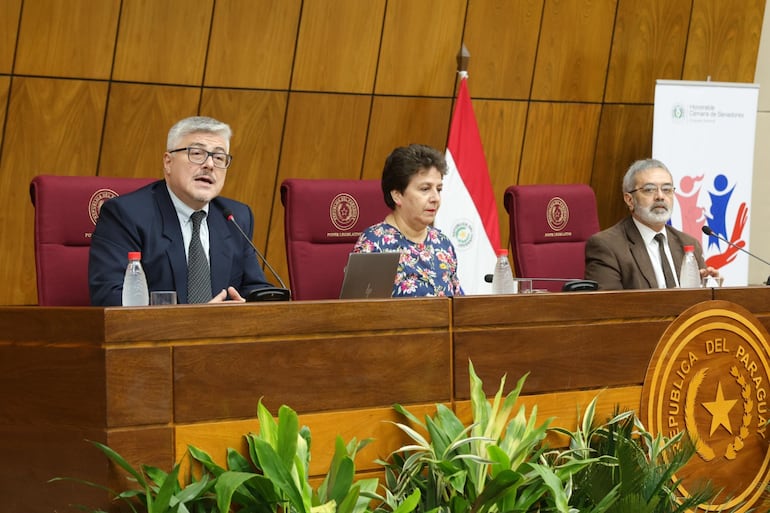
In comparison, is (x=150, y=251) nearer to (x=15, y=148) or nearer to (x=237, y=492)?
(x=237, y=492)

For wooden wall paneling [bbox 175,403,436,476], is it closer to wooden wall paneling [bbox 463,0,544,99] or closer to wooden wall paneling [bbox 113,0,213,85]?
wooden wall paneling [bbox 113,0,213,85]

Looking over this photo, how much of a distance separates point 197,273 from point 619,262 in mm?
1685

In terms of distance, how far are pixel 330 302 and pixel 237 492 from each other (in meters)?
0.49

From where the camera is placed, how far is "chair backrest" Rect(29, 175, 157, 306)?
3447mm

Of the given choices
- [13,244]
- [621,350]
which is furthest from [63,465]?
[13,244]

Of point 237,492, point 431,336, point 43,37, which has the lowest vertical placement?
point 237,492

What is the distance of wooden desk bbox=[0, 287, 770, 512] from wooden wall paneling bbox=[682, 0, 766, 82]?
4.42 meters

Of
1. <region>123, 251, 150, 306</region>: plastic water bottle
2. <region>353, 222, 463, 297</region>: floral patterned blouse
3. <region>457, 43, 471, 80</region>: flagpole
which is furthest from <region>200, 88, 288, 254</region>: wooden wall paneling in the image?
<region>123, 251, 150, 306</region>: plastic water bottle

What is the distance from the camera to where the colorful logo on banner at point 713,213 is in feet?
20.4

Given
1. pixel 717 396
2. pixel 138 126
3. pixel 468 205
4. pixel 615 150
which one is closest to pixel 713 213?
pixel 615 150

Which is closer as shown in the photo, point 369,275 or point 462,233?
point 369,275

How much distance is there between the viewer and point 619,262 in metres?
4.17

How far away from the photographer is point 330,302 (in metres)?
2.51

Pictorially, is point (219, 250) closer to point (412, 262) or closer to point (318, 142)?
point (412, 262)
